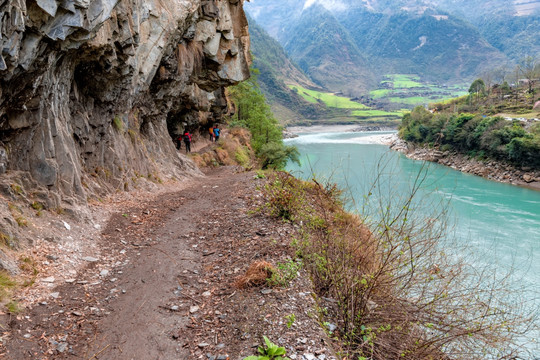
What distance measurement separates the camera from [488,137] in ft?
159

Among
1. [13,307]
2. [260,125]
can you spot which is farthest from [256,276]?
[260,125]

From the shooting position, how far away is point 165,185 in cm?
1467

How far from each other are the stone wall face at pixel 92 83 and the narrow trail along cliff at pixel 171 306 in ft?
7.97

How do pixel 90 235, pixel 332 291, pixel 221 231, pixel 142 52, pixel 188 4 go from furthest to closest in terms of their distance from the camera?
pixel 188 4
pixel 142 52
pixel 221 231
pixel 90 235
pixel 332 291

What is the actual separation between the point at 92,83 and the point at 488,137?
53.5m

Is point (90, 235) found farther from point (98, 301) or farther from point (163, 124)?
point (163, 124)

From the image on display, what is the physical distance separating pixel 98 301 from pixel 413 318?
189 inches

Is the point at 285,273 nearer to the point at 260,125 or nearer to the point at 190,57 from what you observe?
the point at 190,57


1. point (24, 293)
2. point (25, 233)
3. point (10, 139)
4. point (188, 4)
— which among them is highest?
point (188, 4)

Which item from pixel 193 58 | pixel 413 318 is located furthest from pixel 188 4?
pixel 413 318

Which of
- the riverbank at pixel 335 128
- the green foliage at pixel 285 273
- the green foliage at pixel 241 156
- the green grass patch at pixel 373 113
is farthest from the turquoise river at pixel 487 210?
the green grass patch at pixel 373 113

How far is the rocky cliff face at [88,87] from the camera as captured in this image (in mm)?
5855

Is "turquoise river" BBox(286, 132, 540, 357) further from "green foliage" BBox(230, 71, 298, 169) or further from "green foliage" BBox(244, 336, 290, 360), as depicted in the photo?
"green foliage" BBox(244, 336, 290, 360)

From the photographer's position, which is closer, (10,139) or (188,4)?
(10,139)
